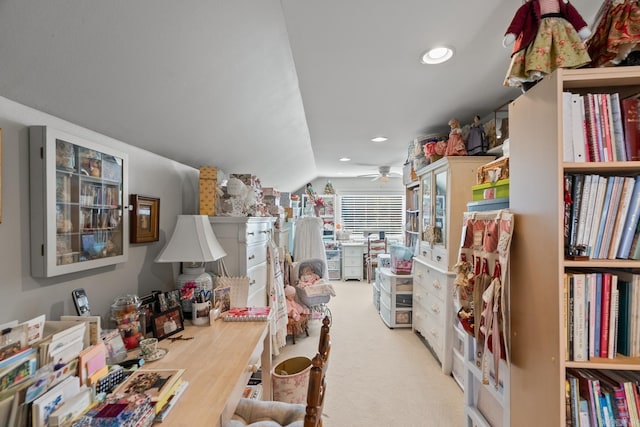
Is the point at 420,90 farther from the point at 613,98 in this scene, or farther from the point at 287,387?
the point at 287,387

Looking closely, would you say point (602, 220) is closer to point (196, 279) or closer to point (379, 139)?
point (196, 279)

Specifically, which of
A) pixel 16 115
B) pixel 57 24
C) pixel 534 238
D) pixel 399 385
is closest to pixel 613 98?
pixel 534 238

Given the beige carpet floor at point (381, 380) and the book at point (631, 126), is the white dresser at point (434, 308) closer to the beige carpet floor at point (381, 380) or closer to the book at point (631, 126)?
the beige carpet floor at point (381, 380)

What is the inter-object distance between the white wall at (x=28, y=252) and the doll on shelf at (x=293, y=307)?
64.0 inches

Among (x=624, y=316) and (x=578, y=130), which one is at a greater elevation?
(x=578, y=130)

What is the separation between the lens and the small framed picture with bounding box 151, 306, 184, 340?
144 cm

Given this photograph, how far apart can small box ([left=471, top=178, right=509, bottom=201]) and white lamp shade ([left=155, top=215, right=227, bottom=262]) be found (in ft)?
5.32

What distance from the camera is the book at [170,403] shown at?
2.83ft

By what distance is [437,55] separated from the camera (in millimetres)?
1476

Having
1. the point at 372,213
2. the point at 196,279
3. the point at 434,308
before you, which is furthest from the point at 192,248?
the point at 372,213

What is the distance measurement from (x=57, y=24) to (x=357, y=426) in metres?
2.40

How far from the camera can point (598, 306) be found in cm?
102

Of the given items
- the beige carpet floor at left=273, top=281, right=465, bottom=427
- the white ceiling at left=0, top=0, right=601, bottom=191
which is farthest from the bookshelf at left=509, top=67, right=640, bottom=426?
the beige carpet floor at left=273, top=281, right=465, bottom=427

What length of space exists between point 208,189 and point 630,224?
2.21 meters
